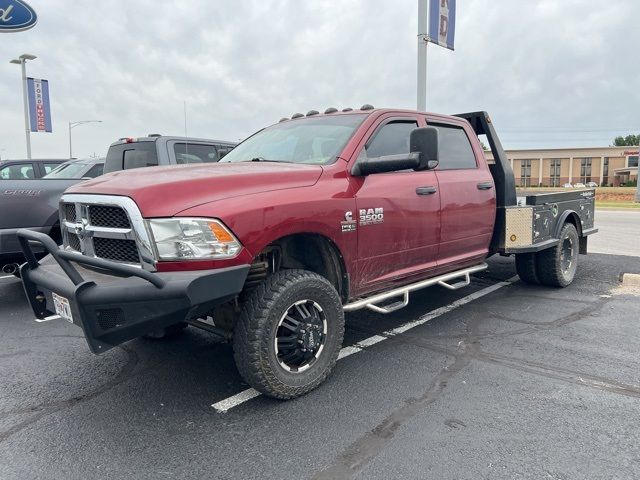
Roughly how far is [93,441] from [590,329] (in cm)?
442

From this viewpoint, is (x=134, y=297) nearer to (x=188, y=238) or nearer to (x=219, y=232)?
(x=188, y=238)

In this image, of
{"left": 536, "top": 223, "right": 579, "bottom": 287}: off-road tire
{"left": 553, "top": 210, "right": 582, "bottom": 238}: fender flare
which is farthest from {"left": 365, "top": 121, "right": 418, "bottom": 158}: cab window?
{"left": 536, "top": 223, "right": 579, "bottom": 287}: off-road tire

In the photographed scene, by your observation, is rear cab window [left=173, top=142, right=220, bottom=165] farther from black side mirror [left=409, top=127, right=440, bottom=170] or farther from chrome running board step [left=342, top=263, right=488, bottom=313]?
black side mirror [left=409, top=127, right=440, bottom=170]

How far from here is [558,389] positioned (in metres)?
3.51

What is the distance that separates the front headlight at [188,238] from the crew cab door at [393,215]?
1.21 metres

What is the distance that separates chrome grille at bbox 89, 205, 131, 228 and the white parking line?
1.34 meters

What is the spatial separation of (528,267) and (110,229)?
5.31 metres

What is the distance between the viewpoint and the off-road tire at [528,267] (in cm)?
645

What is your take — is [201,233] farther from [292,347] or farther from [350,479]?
[350,479]

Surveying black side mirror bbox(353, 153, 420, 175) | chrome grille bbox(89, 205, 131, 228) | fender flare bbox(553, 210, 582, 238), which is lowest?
fender flare bbox(553, 210, 582, 238)

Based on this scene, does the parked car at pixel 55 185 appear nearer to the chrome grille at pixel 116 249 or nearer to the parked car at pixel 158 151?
the parked car at pixel 158 151

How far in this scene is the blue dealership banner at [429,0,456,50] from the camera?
31.7 ft

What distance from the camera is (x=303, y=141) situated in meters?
4.26

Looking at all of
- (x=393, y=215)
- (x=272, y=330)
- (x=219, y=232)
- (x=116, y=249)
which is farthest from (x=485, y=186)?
(x=116, y=249)
